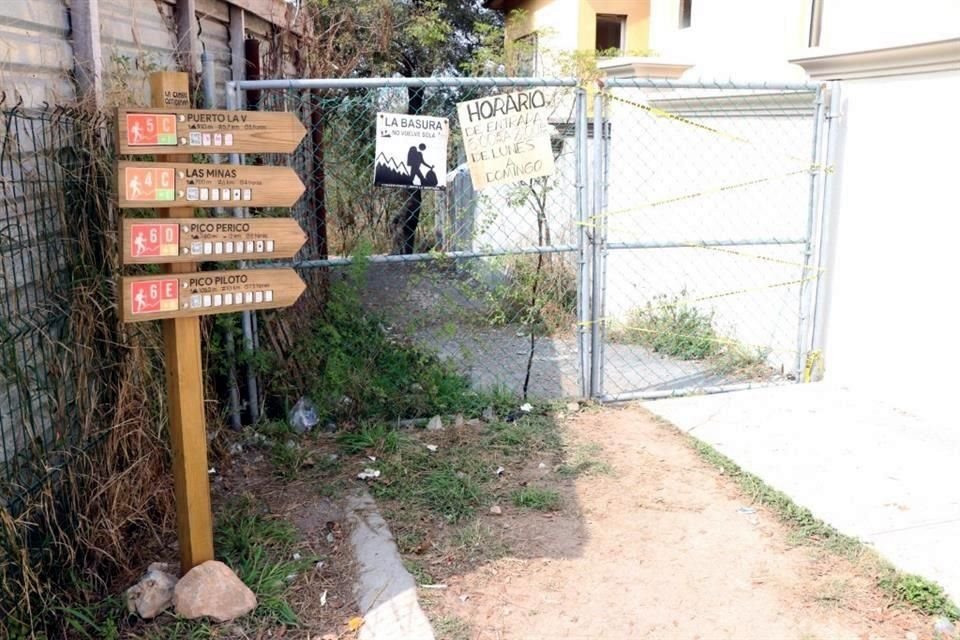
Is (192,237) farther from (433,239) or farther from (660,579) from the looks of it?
(433,239)

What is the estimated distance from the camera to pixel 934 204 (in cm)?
500

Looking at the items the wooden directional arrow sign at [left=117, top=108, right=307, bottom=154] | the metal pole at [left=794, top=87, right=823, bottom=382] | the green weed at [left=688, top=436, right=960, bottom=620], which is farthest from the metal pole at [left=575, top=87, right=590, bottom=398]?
the wooden directional arrow sign at [left=117, top=108, right=307, bottom=154]

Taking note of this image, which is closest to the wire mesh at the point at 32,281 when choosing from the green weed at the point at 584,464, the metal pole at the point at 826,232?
the green weed at the point at 584,464

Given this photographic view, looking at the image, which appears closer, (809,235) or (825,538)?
(825,538)

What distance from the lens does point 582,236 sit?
17.3 ft

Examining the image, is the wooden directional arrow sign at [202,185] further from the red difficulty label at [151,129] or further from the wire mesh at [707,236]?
the wire mesh at [707,236]

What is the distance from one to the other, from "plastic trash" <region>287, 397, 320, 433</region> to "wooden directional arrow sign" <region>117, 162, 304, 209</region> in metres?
2.03

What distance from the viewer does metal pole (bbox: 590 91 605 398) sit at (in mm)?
5102

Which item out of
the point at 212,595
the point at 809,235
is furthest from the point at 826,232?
the point at 212,595

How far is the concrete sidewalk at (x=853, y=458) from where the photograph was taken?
3.78 metres

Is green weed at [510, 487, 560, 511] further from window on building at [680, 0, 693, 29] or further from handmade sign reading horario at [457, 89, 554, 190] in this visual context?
window on building at [680, 0, 693, 29]

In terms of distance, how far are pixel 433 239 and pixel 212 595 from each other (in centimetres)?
339

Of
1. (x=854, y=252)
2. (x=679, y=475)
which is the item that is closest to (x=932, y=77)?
(x=854, y=252)

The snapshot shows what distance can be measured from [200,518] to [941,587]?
112 inches
